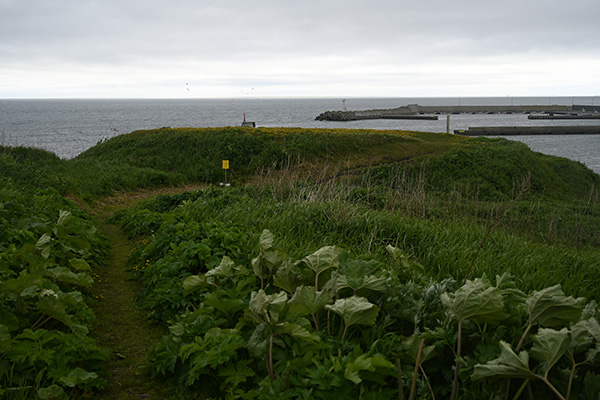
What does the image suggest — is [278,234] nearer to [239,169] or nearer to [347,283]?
[347,283]

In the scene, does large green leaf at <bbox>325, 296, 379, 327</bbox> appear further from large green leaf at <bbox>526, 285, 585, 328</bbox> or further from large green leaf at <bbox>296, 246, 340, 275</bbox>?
large green leaf at <bbox>526, 285, 585, 328</bbox>

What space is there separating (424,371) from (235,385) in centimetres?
130

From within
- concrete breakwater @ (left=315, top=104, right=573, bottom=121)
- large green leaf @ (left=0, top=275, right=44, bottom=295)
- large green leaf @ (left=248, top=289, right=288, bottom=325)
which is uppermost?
concrete breakwater @ (left=315, top=104, right=573, bottom=121)

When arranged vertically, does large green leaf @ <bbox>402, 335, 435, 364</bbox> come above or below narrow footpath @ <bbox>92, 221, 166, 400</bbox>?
above

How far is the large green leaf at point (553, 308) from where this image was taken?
2840 mm

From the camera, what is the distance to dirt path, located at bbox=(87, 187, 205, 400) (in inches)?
145

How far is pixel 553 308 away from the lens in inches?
114

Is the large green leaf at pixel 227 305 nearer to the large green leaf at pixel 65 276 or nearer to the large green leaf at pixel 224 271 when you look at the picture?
the large green leaf at pixel 224 271

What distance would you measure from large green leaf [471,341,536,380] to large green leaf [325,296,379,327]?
2.65 ft

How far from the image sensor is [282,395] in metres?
2.86

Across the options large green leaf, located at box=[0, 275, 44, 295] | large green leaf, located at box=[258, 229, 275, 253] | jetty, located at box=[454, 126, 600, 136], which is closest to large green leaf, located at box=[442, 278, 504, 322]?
large green leaf, located at box=[258, 229, 275, 253]

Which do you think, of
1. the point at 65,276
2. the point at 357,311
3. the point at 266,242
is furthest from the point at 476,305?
the point at 65,276

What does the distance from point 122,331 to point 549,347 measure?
3.99m

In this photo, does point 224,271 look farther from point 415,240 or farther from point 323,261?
point 415,240
